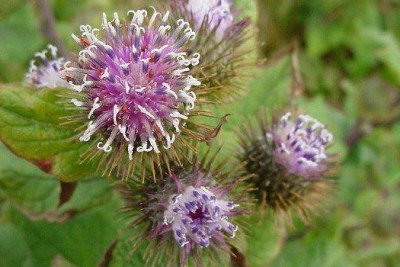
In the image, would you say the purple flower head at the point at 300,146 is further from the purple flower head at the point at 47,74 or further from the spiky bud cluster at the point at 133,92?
the purple flower head at the point at 47,74

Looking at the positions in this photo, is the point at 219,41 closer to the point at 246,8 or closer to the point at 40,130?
the point at 246,8

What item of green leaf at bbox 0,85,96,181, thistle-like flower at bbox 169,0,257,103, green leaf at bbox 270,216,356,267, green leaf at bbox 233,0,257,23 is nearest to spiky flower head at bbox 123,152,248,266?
green leaf at bbox 0,85,96,181

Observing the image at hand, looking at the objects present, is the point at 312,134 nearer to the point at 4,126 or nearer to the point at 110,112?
the point at 110,112

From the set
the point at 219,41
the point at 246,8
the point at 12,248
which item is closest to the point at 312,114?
the point at 246,8

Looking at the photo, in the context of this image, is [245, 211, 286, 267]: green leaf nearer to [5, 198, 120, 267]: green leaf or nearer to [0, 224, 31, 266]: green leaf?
[5, 198, 120, 267]: green leaf

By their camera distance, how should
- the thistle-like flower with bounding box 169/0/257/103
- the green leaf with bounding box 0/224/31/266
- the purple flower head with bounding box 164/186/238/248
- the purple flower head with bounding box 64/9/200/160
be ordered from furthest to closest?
the green leaf with bounding box 0/224/31/266 → the thistle-like flower with bounding box 169/0/257/103 → the purple flower head with bounding box 164/186/238/248 → the purple flower head with bounding box 64/9/200/160

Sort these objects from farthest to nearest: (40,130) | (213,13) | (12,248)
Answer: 1. (12,248)
2. (213,13)
3. (40,130)

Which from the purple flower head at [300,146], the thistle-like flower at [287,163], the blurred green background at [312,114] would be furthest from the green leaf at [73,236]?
the purple flower head at [300,146]

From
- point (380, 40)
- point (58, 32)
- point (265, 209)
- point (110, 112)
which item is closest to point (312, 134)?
point (265, 209)
